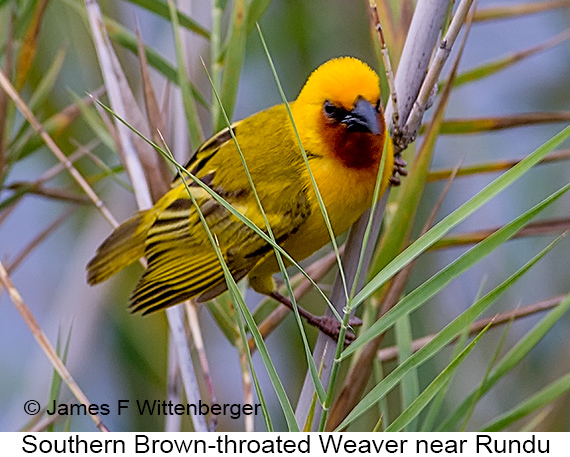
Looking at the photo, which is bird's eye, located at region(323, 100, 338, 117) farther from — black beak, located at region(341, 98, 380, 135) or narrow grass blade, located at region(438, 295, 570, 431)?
narrow grass blade, located at region(438, 295, 570, 431)

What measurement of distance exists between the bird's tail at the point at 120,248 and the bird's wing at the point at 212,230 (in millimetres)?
53

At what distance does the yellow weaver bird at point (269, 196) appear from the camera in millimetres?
1672

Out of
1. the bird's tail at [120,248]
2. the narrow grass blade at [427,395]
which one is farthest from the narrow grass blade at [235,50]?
the narrow grass blade at [427,395]

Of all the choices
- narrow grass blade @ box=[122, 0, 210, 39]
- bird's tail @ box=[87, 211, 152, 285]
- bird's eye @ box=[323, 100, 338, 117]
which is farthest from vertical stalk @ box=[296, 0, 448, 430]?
bird's tail @ box=[87, 211, 152, 285]

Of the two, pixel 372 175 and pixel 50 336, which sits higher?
pixel 372 175

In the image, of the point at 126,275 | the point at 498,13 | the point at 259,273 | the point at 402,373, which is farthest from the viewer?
the point at 126,275

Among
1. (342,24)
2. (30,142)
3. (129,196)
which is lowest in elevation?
(129,196)

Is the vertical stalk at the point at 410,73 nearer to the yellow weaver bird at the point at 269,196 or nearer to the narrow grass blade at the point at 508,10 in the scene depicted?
the yellow weaver bird at the point at 269,196

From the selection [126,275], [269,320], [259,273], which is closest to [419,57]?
[269,320]

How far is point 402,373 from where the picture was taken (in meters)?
1.02

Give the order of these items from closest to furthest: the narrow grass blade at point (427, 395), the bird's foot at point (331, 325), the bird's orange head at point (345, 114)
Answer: the narrow grass blade at point (427, 395), the bird's foot at point (331, 325), the bird's orange head at point (345, 114)

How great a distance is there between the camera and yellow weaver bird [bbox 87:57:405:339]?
167 cm
